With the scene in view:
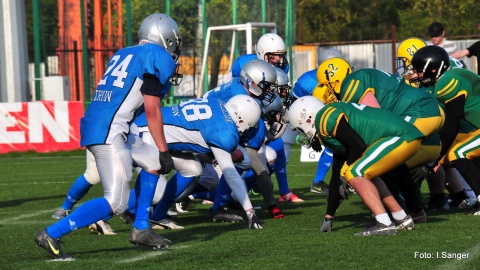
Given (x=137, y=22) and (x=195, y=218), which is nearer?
(x=195, y=218)

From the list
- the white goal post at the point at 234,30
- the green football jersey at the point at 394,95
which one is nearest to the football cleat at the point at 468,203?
the green football jersey at the point at 394,95

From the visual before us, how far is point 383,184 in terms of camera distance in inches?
305

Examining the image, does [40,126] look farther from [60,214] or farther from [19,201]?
[60,214]

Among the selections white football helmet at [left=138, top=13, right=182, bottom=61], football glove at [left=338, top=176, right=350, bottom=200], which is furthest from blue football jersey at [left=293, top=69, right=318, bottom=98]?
white football helmet at [left=138, top=13, right=182, bottom=61]

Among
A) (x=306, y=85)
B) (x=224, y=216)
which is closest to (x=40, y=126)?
(x=306, y=85)

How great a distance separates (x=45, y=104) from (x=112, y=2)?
594 cm

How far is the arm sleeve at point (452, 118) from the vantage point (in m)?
8.51

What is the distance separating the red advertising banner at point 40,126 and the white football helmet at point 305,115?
11.4 metres

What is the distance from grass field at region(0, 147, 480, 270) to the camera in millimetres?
6332

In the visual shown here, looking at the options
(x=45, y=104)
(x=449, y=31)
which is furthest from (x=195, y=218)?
(x=449, y=31)

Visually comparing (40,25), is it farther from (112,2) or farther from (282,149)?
(282,149)

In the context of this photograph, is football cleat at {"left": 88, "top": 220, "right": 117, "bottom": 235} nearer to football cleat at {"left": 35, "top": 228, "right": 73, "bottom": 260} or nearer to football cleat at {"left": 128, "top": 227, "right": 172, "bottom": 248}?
football cleat at {"left": 128, "top": 227, "right": 172, "bottom": 248}

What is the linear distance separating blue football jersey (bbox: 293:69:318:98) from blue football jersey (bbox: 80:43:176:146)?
14.2 feet

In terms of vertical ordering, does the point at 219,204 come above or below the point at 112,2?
below
